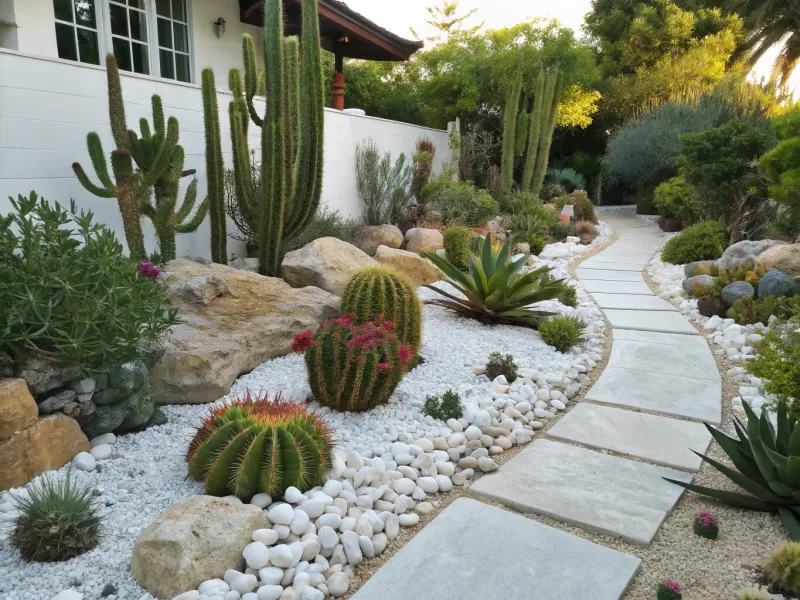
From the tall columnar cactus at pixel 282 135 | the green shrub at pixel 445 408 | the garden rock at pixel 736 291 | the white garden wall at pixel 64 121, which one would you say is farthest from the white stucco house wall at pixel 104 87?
the garden rock at pixel 736 291

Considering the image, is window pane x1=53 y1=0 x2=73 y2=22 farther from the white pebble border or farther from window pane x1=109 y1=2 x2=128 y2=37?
the white pebble border

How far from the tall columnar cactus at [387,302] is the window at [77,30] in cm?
521

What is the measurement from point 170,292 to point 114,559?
2.45m

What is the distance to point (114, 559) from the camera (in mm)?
2420

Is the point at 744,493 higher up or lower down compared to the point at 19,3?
lower down

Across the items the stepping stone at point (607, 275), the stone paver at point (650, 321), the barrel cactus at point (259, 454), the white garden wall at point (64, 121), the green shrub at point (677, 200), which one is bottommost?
the stone paver at point (650, 321)

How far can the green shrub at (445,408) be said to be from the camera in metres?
3.79

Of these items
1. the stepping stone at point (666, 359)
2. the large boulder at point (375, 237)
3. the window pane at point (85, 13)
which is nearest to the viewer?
the stepping stone at point (666, 359)

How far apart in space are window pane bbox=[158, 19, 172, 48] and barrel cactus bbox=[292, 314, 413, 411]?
263 inches

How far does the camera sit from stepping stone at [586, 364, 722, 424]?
4.05m

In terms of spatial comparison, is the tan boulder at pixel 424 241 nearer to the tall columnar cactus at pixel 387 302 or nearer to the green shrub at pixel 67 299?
the tall columnar cactus at pixel 387 302

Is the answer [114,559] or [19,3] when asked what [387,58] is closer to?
[19,3]

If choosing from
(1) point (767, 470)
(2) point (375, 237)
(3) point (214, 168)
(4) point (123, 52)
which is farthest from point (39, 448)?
(4) point (123, 52)

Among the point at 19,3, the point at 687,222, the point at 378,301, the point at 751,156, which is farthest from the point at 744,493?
the point at 687,222
